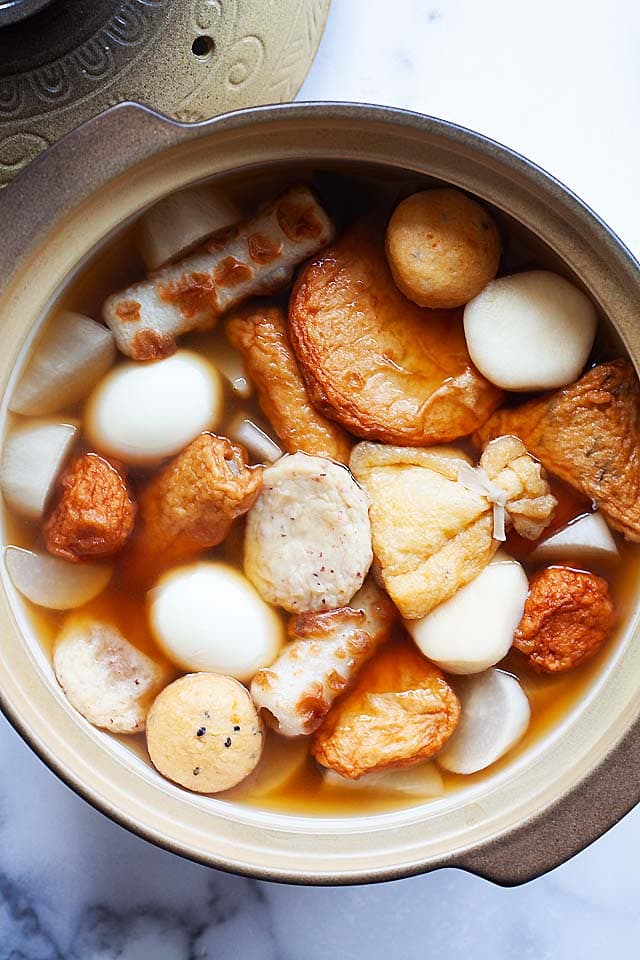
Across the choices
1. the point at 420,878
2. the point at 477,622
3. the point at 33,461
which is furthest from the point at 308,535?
the point at 420,878

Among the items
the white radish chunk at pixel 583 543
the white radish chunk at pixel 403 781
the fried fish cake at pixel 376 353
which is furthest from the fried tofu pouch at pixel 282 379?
the white radish chunk at pixel 403 781

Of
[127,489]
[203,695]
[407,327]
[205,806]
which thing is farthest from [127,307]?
[205,806]

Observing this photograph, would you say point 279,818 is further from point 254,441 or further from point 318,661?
point 254,441

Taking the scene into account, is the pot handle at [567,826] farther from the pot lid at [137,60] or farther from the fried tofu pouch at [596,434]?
the pot lid at [137,60]

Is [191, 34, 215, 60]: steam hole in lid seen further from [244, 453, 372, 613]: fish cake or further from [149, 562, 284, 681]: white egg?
[149, 562, 284, 681]: white egg

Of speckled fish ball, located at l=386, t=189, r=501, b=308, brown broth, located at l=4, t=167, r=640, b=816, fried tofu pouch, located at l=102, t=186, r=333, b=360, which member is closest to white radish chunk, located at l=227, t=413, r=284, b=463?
brown broth, located at l=4, t=167, r=640, b=816
